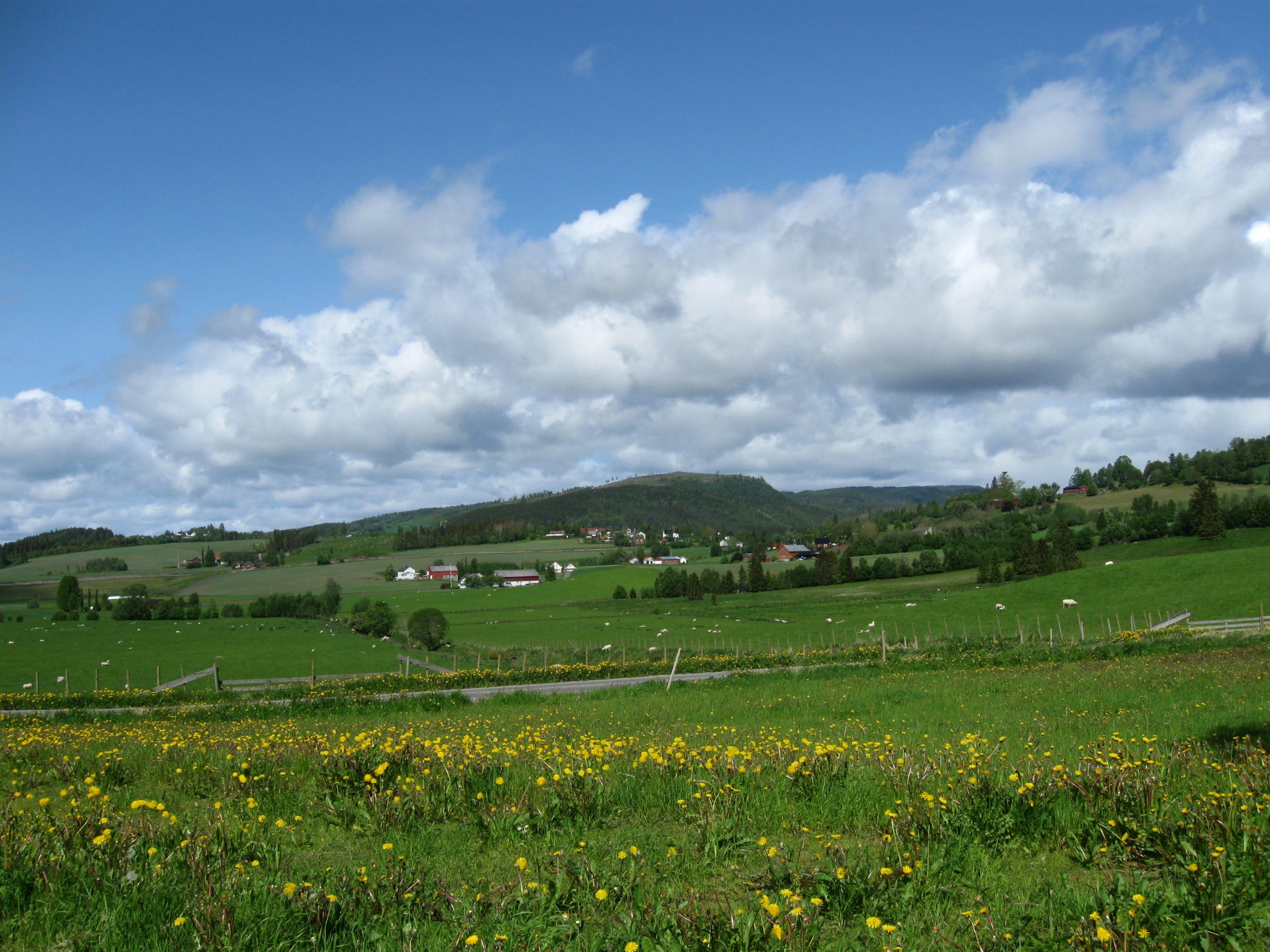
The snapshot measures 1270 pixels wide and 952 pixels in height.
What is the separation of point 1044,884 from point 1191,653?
88.9 ft

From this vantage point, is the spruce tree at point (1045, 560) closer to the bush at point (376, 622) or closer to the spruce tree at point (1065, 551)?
the spruce tree at point (1065, 551)

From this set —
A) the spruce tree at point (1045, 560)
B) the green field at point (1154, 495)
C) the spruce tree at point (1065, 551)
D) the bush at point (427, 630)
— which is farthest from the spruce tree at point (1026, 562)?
the bush at point (427, 630)

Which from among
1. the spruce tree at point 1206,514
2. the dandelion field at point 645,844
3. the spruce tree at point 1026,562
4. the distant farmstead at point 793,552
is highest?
the dandelion field at point 645,844

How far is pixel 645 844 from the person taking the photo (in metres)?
6.61

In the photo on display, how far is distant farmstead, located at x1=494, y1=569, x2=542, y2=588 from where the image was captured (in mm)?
146750

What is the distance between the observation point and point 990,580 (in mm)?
102625

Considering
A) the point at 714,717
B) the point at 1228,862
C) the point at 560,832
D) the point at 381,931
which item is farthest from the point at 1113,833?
the point at 714,717

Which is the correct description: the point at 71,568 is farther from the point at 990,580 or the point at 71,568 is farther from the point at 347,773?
the point at 347,773

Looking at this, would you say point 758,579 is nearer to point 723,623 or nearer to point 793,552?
point 723,623

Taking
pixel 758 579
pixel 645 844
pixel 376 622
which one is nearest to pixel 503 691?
pixel 645 844

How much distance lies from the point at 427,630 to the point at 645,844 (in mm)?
72959

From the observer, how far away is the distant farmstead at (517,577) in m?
147

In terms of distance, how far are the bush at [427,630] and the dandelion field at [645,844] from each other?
65.0 m

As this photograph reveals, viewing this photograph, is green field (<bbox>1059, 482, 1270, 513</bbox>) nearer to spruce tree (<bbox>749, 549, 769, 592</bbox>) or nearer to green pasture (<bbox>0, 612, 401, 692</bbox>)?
spruce tree (<bbox>749, 549, 769, 592</bbox>)
